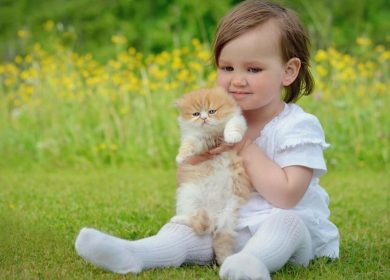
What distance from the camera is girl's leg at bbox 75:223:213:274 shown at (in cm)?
268

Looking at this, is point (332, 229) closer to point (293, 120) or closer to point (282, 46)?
point (293, 120)

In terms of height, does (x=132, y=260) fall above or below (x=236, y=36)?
below

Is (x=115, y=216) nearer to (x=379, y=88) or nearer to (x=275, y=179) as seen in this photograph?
(x=275, y=179)

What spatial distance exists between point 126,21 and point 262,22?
9887mm

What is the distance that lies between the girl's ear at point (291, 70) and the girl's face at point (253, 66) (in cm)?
10

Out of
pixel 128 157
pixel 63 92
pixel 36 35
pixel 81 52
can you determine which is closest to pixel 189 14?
pixel 81 52

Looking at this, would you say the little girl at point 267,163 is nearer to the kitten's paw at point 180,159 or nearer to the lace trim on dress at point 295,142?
the lace trim on dress at point 295,142

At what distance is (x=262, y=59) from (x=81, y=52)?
9.65 meters

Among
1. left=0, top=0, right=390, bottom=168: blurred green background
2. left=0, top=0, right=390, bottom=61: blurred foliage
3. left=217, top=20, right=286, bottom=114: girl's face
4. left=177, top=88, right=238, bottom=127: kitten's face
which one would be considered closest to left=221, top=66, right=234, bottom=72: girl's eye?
left=217, top=20, right=286, bottom=114: girl's face

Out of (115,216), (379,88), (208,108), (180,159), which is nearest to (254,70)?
(208,108)

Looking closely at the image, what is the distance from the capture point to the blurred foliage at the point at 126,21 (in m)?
12.2

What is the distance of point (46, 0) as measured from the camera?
1349 cm

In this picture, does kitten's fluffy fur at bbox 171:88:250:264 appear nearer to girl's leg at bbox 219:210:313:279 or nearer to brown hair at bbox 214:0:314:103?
girl's leg at bbox 219:210:313:279

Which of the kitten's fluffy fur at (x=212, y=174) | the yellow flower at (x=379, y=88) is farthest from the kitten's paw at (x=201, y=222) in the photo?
the yellow flower at (x=379, y=88)
